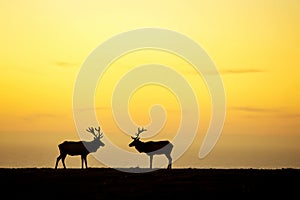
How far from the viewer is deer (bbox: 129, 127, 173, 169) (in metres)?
53.4

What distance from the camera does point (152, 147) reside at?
54094 mm
